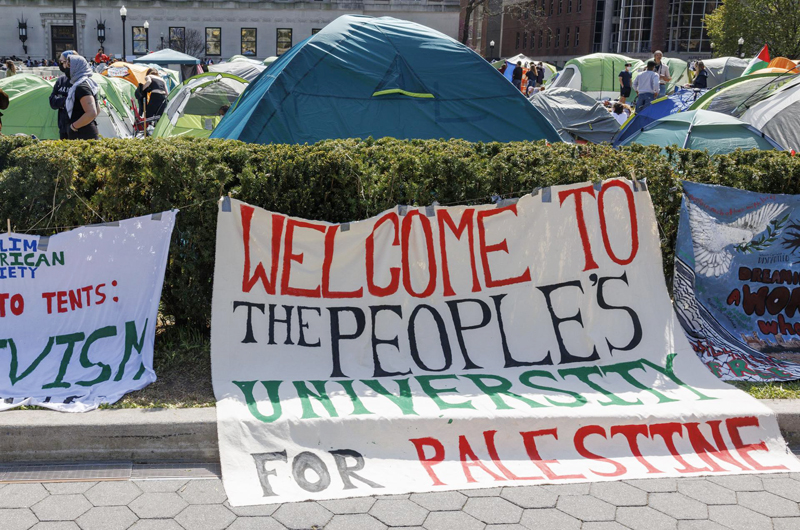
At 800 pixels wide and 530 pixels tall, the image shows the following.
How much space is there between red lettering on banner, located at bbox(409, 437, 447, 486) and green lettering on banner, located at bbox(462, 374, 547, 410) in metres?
0.43

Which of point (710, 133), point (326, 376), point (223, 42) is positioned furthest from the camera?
point (223, 42)

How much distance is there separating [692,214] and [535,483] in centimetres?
247

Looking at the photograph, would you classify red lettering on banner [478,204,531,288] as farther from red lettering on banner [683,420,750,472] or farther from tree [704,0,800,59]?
tree [704,0,800,59]

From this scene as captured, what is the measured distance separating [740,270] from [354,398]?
2.93 metres

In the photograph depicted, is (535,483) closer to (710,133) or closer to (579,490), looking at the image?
(579,490)

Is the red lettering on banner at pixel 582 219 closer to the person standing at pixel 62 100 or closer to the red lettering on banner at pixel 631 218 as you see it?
the red lettering on banner at pixel 631 218

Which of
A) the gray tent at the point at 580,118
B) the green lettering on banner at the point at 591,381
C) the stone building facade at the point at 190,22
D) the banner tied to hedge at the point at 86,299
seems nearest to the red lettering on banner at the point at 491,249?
the green lettering on banner at the point at 591,381

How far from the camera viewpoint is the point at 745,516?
353 centimetres

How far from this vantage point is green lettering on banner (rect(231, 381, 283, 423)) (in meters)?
4.07

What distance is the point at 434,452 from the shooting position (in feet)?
13.1

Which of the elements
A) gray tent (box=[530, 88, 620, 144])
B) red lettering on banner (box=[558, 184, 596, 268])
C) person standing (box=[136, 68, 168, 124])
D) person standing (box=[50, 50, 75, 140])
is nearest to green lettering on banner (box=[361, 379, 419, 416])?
red lettering on banner (box=[558, 184, 596, 268])

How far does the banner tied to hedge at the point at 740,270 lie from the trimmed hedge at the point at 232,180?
0.24 meters

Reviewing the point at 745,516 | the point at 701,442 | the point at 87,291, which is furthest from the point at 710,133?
the point at 87,291

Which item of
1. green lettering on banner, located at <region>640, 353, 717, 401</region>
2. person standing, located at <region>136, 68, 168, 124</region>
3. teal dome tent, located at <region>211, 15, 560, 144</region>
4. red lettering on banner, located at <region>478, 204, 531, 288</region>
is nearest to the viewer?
green lettering on banner, located at <region>640, 353, 717, 401</region>
